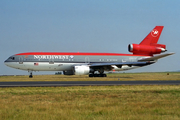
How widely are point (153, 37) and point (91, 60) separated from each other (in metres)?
12.7

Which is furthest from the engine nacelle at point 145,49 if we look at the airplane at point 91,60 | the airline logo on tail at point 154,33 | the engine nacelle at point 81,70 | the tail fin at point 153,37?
the engine nacelle at point 81,70

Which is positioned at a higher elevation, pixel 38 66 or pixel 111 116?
pixel 38 66

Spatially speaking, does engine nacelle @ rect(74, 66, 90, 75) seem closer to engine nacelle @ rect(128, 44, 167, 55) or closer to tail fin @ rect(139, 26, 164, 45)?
engine nacelle @ rect(128, 44, 167, 55)

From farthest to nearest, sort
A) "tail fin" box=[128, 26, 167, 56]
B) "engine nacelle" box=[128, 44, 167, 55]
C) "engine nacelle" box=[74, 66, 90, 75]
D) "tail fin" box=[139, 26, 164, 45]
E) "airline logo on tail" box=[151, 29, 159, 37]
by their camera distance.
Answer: "airline logo on tail" box=[151, 29, 159, 37] → "tail fin" box=[139, 26, 164, 45] → "tail fin" box=[128, 26, 167, 56] → "engine nacelle" box=[128, 44, 167, 55] → "engine nacelle" box=[74, 66, 90, 75]

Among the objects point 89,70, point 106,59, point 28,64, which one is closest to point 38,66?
point 28,64

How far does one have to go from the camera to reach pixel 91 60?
4666 centimetres

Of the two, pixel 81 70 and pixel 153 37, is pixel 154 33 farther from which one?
pixel 81 70

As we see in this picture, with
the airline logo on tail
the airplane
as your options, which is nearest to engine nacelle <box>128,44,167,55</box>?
the airplane

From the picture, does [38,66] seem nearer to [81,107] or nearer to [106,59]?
[106,59]

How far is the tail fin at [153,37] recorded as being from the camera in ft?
163

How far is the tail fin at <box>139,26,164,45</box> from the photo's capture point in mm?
49719

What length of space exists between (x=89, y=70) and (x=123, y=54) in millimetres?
8244

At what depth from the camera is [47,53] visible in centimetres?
4541

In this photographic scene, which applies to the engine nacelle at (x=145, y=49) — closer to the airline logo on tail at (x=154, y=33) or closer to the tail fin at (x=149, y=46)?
the tail fin at (x=149, y=46)
